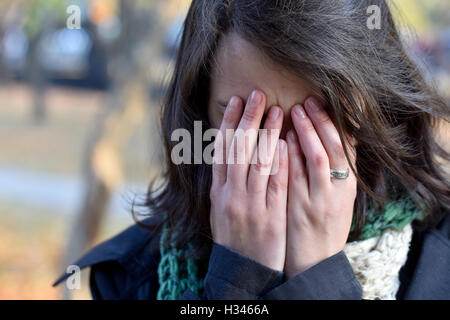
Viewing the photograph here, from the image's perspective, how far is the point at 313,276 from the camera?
56.1 inches

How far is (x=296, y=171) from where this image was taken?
60.0 inches

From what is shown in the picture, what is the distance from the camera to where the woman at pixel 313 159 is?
4.81ft

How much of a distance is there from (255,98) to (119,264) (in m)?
0.92

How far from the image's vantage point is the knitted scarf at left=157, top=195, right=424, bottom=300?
155 centimetres

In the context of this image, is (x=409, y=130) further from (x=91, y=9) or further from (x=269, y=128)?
(x=91, y=9)

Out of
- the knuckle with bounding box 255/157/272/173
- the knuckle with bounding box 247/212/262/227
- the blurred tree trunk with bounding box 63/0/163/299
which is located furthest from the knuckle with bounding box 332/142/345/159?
the blurred tree trunk with bounding box 63/0/163/299

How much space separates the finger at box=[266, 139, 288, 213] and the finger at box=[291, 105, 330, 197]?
0.23 feet

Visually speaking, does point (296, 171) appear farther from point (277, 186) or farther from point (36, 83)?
point (36, 83)

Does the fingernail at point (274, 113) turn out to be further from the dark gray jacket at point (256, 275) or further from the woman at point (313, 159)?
the dark gray jacket at point (256, 275)

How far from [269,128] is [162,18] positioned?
10.2ft

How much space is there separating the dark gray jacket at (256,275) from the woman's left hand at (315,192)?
6 centimetres

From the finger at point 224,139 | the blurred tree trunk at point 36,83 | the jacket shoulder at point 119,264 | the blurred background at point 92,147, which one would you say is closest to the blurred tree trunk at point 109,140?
the blurred background at point 92,147
